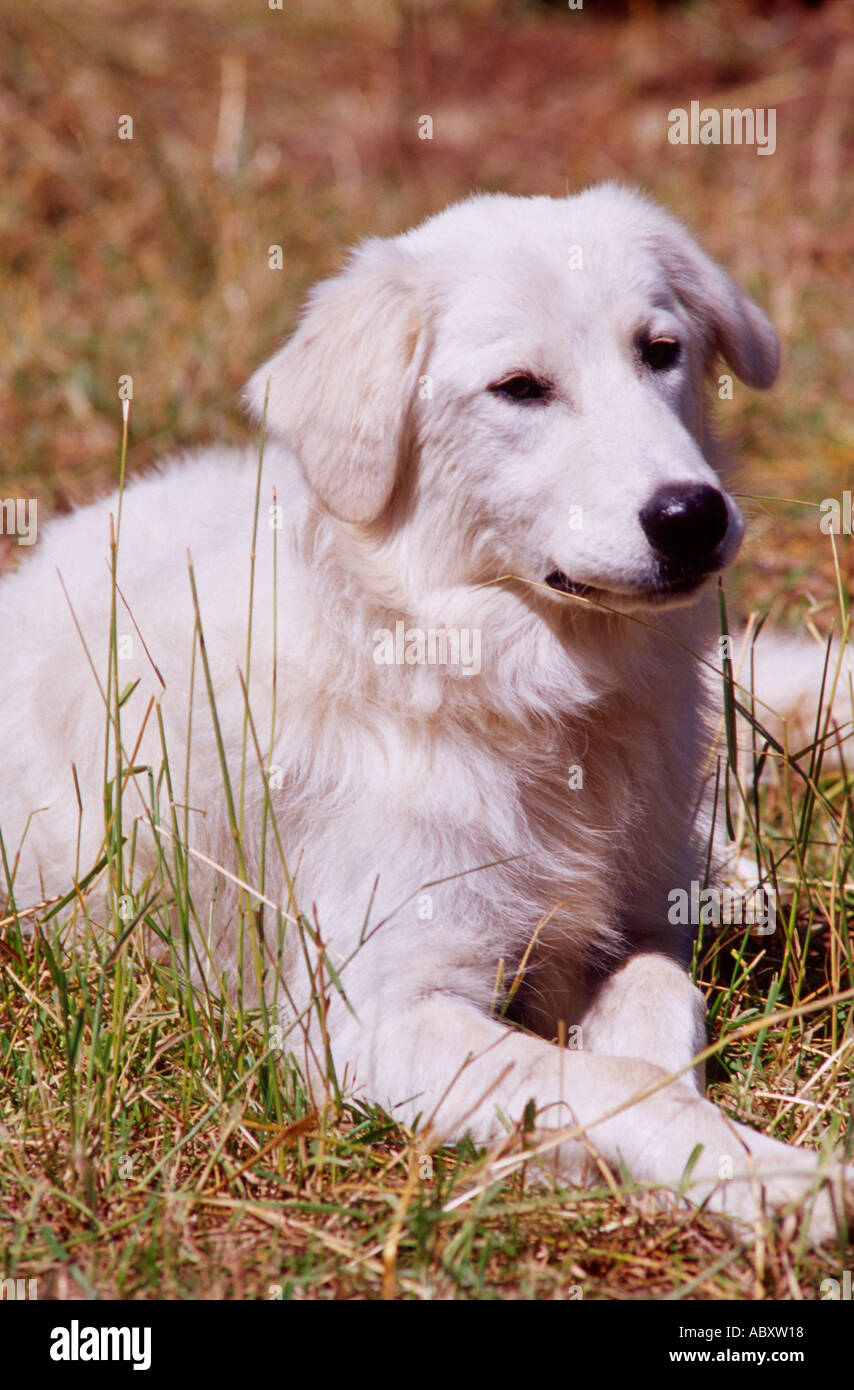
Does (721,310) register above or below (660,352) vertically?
above

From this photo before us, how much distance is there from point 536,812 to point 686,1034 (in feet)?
1.66

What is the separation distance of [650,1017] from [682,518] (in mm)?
924

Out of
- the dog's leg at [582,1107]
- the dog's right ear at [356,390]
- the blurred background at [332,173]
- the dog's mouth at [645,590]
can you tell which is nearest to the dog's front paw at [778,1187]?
the dog's leg at [582,1107]

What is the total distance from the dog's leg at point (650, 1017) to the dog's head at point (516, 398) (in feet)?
2.41

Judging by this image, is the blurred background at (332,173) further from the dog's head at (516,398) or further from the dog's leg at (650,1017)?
the dog's leg at (650,1017)

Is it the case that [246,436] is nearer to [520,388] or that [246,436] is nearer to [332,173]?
[520,388]

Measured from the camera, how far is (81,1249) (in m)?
2.22

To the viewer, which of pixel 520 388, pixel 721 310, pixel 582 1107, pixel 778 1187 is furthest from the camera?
pixel 721 310

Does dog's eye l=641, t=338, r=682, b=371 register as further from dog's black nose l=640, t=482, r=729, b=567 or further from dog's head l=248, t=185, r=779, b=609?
dog's black nose l=640, t=482, r=729, b=567

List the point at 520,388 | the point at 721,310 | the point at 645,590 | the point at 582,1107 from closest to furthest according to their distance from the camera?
the point at 582,1107 → the point at 645,590 → the point at 520,388 → the point at 721,310

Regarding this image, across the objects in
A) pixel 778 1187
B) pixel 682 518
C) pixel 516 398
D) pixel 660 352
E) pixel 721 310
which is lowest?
pixel 778 1187

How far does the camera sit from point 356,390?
2.74 m

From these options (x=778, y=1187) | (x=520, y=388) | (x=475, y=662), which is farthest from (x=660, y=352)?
(x=778, y=1187)

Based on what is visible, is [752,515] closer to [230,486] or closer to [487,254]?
[487,254]
